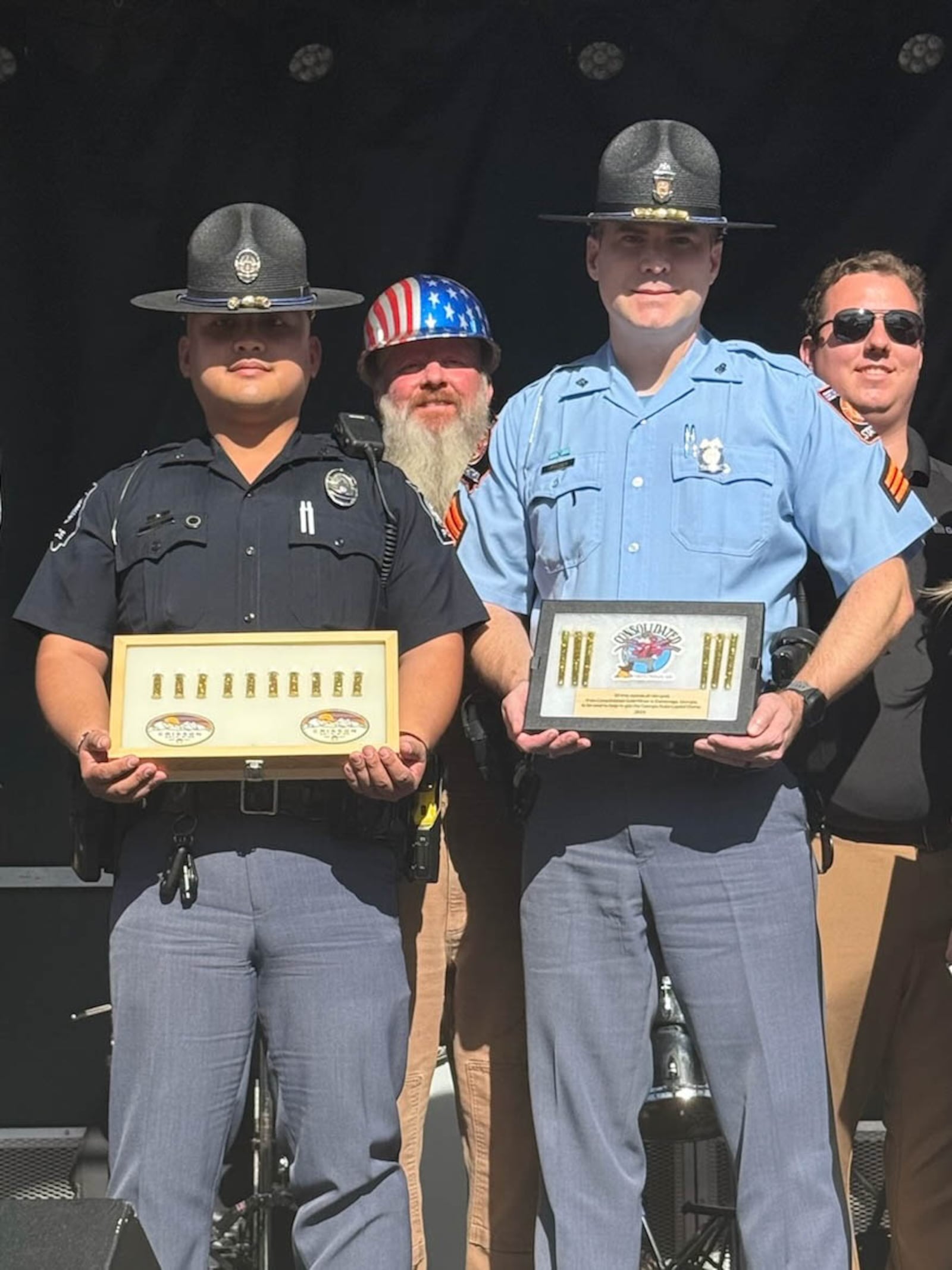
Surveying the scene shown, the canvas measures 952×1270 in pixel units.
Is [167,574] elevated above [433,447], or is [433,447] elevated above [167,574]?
[433,447]

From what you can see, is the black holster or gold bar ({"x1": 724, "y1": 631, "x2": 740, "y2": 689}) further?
the black holster

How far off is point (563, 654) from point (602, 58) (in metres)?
2.06

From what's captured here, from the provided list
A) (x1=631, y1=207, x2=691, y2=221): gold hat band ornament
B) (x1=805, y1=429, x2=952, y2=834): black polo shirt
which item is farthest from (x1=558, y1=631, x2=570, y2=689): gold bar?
(x1=631, y1=207, x2=691, y2=221): gold hat band ornament

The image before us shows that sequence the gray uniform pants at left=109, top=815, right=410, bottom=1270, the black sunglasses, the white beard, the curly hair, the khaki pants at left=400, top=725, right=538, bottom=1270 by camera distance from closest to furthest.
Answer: the gray uniform pants at left=109, top=815, right=410, bottom=1270
the khaki pants at left=400, top=725, right=538, bottom=1270
the black sunglasses
the curly hair
the white beard

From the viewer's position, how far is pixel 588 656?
3426 mm

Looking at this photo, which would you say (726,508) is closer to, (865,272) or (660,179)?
(660,179)

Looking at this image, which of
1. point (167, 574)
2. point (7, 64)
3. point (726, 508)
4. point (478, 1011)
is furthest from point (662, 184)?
point (7, 64)

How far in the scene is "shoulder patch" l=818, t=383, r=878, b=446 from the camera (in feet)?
12.0

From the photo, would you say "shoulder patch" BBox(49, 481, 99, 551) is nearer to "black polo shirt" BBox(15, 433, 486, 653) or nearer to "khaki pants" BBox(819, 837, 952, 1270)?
"black polo shirt" BBox(15, 433, 486, 653)

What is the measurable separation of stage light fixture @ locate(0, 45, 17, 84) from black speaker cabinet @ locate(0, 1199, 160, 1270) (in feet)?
10.3

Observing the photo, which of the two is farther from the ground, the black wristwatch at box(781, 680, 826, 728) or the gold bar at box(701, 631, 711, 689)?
the gold bar at box(701, 631, 711, 689)

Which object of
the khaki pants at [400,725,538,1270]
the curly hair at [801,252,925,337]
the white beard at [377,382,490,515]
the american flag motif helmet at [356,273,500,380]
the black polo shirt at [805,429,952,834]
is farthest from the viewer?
the american flag motif helmet at [356,273,500,380]

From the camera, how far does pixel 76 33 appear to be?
4859mm

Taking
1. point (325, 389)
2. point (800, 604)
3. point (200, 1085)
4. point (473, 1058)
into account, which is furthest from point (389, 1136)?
point (325, 389)
